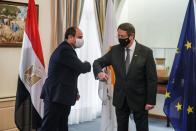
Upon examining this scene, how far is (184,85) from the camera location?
3197mm

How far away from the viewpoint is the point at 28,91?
3.77m

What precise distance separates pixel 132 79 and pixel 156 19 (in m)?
3.17

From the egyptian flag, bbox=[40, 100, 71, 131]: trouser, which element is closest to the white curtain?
the egyptian flag

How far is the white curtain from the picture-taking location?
5395 mm

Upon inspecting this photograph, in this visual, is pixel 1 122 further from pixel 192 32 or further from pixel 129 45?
pixel 192 32

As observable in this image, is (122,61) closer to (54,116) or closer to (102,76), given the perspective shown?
(102,76)

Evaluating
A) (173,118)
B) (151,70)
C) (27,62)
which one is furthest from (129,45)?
(27,62)

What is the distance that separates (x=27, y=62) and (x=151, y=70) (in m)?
1.66

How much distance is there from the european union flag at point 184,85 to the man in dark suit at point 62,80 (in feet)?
3.25

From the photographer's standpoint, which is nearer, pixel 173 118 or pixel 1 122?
pixel 173 118

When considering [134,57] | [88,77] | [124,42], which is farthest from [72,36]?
[88,77]

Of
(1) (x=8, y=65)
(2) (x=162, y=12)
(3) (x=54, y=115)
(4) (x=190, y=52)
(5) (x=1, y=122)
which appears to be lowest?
(5) (x=1, y=122)

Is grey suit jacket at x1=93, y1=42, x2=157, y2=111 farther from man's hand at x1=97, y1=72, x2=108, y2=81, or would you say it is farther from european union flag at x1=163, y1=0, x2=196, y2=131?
european union flag at x1=163, y1=0, x2=196, y2=131

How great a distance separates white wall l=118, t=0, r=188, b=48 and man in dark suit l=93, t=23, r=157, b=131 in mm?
2785
